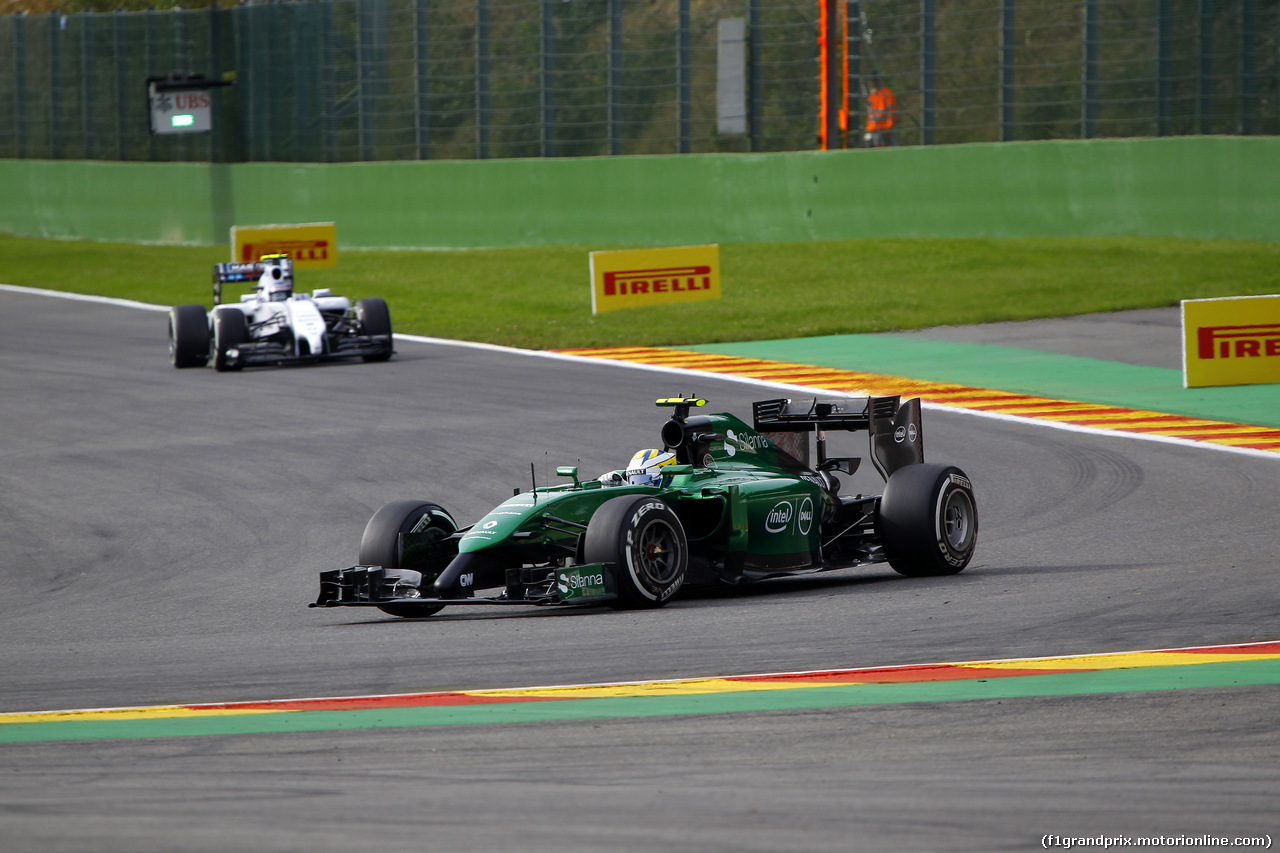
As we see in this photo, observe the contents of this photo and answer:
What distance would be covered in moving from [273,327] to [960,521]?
13.7 metres

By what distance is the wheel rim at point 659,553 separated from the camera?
9500 mm

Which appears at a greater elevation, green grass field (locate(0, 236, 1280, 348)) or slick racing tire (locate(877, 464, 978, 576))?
green grass field (locate(0, 236, 1280, 348))

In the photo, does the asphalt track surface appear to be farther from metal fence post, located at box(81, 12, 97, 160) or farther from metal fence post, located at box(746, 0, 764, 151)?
→ metal fence post, located at box(81, 12, 97, 160)

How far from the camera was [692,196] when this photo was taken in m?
34.4

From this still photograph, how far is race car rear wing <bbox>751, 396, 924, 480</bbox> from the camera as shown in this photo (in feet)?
36.0

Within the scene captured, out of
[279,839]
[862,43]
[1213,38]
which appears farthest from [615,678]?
[862,43]

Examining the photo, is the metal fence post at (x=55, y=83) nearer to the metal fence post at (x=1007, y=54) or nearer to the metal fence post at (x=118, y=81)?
the metal fence post at (x=118, y=81)

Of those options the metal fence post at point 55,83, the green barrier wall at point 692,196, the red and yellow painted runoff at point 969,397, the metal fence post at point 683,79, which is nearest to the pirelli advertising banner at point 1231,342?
the red and yellow painted runoff at point 969,397

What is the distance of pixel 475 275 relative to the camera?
32625mm

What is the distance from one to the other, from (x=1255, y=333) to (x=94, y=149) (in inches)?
1250

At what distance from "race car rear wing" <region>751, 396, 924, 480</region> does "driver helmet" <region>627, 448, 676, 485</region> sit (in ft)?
2.83

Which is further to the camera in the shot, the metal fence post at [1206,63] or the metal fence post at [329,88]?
the metal fence post at [329,88]

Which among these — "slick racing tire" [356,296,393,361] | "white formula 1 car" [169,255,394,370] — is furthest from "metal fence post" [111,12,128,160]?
"slick racing tire" [356,296,393,361]

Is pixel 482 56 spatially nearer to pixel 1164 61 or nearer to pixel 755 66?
pixel 755 66
